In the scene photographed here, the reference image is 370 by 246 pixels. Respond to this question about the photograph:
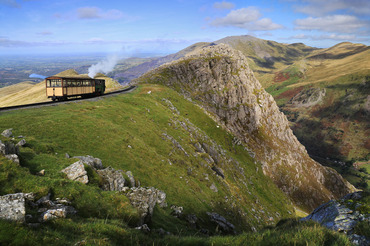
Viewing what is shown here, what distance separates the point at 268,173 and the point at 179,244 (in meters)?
106

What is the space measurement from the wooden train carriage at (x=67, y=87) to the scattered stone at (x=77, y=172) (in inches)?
1636

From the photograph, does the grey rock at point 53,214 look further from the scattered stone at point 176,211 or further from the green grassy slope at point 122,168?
the scattered stone at point 176,211

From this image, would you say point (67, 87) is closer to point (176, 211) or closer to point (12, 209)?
point (176, 211)

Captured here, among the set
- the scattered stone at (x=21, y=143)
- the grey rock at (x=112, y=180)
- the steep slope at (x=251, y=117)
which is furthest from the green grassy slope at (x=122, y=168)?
the steep slope at (x=251, y=117)

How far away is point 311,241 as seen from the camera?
726 centimetres

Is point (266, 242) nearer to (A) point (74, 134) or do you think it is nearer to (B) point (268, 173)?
(A) point (74, 134)

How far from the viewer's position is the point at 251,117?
406ft

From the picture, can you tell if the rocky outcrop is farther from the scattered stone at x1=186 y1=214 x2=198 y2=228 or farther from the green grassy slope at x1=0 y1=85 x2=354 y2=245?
the scattered stone at x1=186 y1=214 x2=198 y2=228

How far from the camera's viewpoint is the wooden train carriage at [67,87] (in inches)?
1902

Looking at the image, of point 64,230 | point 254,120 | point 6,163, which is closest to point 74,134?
point 6,163

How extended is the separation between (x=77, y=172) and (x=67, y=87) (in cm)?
4368

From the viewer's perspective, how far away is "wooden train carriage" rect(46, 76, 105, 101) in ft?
159

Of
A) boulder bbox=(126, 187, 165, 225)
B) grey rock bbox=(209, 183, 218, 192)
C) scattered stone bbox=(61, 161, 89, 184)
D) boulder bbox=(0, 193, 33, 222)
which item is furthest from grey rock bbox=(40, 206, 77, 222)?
grey rock bbox=(209, 183, 218, 192)

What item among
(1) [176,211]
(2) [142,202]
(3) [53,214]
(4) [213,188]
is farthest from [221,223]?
(3) [53,214]
